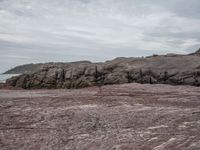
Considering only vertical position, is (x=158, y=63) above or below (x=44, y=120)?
above

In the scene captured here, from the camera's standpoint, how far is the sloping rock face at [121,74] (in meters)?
24.6

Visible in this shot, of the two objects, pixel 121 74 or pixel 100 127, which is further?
pixel 121 74

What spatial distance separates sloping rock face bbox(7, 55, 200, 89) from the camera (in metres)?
24.6

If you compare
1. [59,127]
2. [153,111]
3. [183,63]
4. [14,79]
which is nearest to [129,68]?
[183,63]

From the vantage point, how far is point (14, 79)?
2962 cm

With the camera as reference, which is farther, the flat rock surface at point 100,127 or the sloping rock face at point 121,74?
the sloping rock face at point 121,74

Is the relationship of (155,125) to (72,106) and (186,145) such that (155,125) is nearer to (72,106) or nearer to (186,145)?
(186,145)

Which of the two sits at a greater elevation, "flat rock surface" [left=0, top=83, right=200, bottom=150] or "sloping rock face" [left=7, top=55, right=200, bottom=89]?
"sloping rock face" [left=7, top=55, right=200, bottom=89]

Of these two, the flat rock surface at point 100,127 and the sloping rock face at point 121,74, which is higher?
the sloping rock face at point 121,74

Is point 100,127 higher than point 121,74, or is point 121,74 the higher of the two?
point 121,74

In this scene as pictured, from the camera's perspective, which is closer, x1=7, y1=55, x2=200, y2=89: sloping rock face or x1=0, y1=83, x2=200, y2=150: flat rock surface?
x1=0, y1=83, x2=200, y2=150: flat rock surface

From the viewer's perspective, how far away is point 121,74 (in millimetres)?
26000

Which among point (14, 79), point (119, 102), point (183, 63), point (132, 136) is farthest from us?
point (14, 79)

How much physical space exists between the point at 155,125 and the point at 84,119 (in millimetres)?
2168
